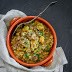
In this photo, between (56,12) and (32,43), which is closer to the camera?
(32,43)

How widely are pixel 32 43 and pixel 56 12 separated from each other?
36 cm

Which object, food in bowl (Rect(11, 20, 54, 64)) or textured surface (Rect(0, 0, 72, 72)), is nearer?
food in bowl (Rect(11, 20, 54, 64))

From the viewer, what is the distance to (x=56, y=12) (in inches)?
52.4

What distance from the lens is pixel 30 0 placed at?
134cm

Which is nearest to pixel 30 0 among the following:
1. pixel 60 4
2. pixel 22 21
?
pixel 60 4

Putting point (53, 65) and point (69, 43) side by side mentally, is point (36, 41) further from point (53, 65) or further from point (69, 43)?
point (69, 43)

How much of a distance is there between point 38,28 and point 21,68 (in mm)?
181

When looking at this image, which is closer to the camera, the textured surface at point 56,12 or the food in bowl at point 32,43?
the food in bowl at point 32,43

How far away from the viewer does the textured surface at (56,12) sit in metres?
1.29

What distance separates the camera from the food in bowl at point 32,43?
1029 millimetres

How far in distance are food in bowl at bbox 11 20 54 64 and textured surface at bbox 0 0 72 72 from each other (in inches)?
9.1

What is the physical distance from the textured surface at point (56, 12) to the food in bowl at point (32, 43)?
0.23 meters

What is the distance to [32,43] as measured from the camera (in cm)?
103

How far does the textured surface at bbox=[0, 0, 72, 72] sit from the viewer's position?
4.24 feet
